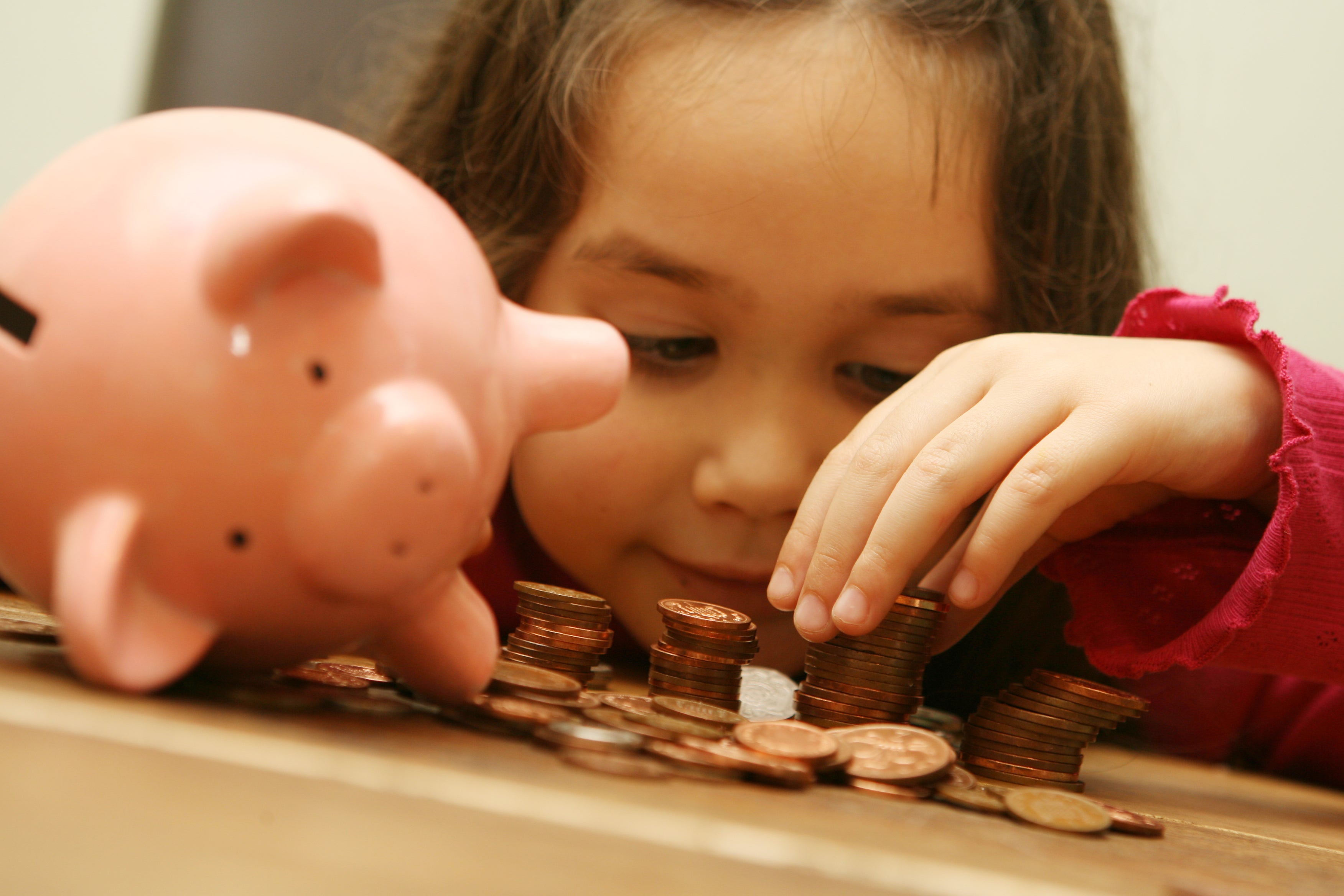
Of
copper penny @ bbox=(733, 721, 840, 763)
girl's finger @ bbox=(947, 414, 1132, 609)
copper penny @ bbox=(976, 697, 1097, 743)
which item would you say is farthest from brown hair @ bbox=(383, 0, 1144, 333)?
copper penny @ bbox=(733, 721, 840, 763)

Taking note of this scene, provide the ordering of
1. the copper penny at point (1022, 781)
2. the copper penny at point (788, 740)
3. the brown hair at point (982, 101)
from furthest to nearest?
the brown hair at point (982, 101) → the copper penny at point (1022, 781) → the copper penny at point (788, 740)

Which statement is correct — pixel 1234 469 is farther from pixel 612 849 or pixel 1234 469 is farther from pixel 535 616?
pixel 612 849

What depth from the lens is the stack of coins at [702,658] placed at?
59cm

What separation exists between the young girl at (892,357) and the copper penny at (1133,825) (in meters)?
0.15

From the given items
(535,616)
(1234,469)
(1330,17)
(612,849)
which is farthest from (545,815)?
(1330,17)

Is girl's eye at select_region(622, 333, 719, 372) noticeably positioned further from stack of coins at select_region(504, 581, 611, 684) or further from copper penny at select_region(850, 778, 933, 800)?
copper penny at select_region(850, 778, 933, 800)

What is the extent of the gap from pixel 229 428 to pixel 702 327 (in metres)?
0.54

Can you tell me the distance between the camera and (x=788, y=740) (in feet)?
1.52

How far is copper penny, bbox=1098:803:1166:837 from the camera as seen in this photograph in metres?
0.47

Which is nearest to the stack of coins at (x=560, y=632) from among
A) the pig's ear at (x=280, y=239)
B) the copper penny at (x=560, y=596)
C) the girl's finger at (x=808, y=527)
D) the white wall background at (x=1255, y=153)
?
the copper penny at (x=560, y=596)

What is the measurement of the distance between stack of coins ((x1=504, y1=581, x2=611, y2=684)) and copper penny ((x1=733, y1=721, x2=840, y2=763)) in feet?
0.48

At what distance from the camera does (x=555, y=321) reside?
466 mm

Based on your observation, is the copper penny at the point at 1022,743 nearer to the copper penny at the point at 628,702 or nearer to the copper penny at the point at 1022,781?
the copper penny at the point at 1022,781

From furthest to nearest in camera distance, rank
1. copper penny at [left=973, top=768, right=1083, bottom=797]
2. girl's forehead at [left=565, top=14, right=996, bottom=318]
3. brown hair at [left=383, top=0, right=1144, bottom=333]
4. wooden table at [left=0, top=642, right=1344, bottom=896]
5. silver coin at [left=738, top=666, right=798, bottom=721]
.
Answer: brown hair at [left=383, top=0, right=1144, bottom=333], girl's forehead at [left=565, top=14, right=996, bottom=318], silver coin at [left=738, top=666, right=798, bottom=721], copper penny at [left=973, top=768, right=1083, bottom=797], wooden table at [left=0, top=642, right=1344, bottom=896]
